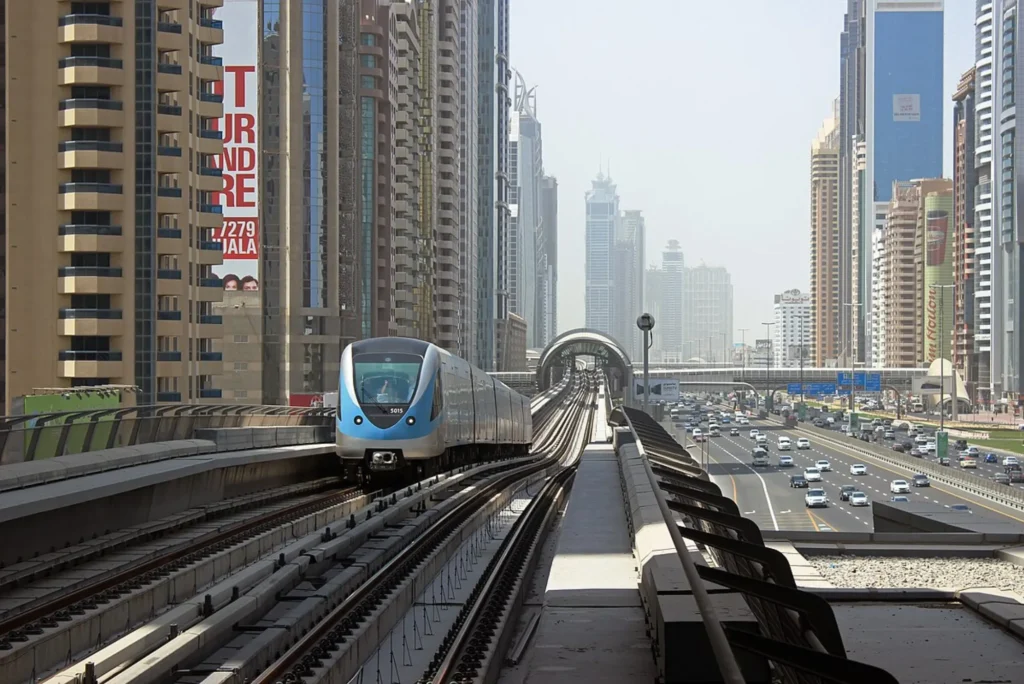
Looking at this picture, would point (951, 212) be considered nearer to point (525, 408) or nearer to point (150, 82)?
point (525, 408)

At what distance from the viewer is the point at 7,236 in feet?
125

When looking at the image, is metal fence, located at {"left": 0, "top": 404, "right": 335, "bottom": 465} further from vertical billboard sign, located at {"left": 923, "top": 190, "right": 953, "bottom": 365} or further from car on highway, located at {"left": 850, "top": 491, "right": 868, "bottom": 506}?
vertical billboard sign, located at {"left": 923, "top": 190, "right": 953, "bottom": 365}

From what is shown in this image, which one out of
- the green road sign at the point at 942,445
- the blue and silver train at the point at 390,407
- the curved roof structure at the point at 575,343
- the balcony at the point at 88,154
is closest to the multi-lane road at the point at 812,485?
the green road sign at the point at 942,445

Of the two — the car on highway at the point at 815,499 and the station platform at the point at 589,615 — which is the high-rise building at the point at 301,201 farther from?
the station platform at the point at 589,615

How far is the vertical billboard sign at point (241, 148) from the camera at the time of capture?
6103 centimetres

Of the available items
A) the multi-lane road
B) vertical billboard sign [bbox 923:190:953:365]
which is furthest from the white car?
vertical billboard sign [bbox 923:190:953:365]

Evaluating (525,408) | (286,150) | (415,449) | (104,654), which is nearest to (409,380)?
(415,449)

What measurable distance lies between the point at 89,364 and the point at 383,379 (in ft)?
56.5

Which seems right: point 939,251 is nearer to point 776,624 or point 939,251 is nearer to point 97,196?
point 97,196

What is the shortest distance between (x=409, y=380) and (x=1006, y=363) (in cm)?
13025

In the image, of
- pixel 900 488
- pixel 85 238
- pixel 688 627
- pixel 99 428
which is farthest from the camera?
pixel 900 488

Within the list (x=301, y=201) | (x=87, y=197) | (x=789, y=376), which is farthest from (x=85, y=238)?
(x=789, y=376)

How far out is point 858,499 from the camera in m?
57.9

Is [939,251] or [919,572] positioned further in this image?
[939,251]
